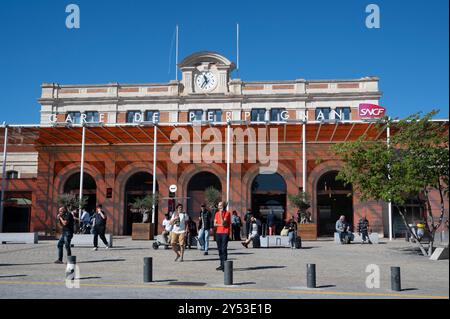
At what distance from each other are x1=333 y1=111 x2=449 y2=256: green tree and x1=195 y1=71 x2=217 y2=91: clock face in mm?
20975

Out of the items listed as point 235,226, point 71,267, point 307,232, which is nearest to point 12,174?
point 235,226

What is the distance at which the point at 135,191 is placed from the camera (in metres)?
34.5

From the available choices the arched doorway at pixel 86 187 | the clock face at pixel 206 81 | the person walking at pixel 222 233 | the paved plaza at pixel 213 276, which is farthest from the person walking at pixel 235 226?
the clock face at pixel 206 81

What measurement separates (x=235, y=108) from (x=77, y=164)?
13.1 m

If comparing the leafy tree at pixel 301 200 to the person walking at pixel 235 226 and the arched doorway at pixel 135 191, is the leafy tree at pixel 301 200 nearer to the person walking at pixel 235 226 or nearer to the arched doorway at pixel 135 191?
the person walking at pixel 235 226

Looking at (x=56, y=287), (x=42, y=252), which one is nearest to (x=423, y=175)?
(x=56, y=287)

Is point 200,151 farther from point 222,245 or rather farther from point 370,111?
point 222,245

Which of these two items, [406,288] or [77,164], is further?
[77,164]

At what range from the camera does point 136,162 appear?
1367 inches

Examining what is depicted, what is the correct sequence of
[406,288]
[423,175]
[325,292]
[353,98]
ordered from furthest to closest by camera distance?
1. [353,98]
2. [423,175]
3. [406,288]
4. [325,292]

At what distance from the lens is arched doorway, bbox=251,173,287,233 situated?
3356 centimetres

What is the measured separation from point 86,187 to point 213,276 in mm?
25022
